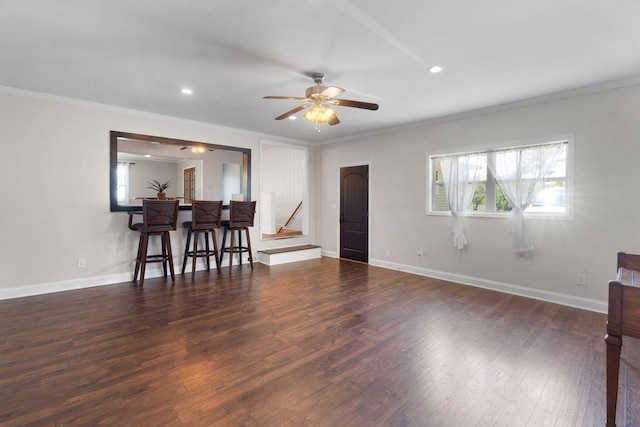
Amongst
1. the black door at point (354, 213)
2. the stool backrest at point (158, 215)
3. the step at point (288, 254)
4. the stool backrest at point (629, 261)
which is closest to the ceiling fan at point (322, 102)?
the stool backrest at point (629, 261)

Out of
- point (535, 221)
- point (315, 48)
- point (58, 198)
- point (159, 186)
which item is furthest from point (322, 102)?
point (58, 198)

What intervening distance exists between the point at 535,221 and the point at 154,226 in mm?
5432

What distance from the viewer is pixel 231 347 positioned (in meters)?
2.49

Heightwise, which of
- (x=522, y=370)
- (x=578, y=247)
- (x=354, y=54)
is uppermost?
(x=354, y=54)

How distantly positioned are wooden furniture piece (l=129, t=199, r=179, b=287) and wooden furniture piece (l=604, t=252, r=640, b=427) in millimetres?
4738

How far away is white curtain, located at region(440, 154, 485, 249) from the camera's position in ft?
14.9

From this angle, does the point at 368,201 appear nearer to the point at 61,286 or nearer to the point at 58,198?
the point at 58,198

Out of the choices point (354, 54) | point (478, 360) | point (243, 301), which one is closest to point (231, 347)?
point (243, 301)

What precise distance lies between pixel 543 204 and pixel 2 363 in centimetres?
590

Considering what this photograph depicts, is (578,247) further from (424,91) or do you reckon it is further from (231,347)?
(231,347)

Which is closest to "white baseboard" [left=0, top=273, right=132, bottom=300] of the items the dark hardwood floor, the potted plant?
the dark hardwood floor

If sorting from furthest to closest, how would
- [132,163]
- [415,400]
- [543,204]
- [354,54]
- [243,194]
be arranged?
1. [243,194]
2. [132,163]
3. [543,204]
4. [354,54]
5. [415,400]

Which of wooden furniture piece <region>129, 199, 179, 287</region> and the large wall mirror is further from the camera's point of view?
the large wall mirror

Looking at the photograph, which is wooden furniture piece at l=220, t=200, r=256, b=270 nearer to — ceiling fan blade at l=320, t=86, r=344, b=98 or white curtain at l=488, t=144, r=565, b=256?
ceiling fan blade at l=320, t=86, r=344, b=98
